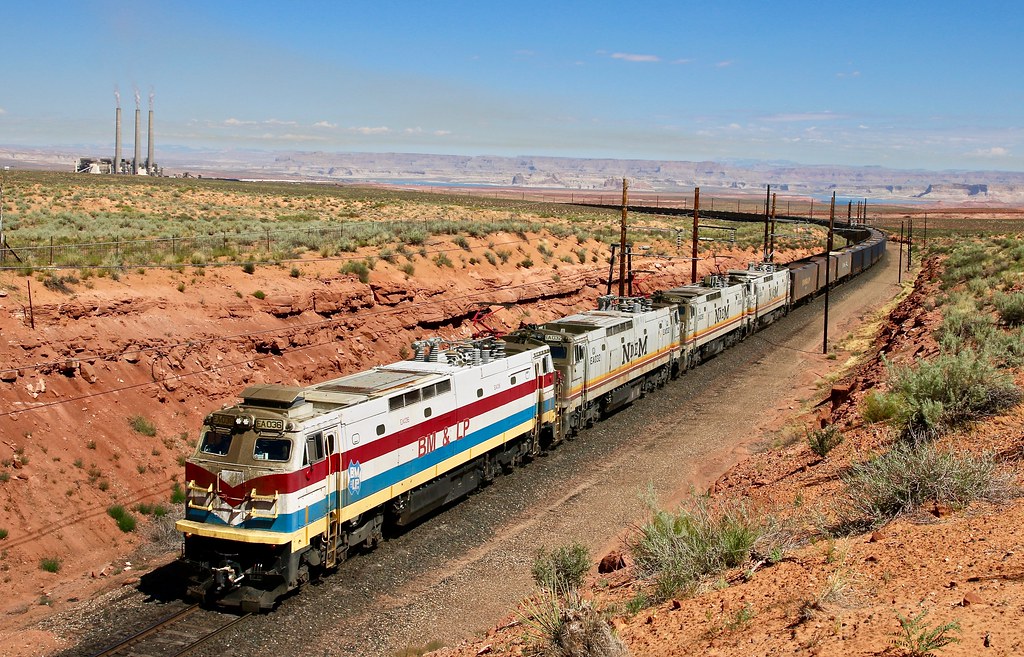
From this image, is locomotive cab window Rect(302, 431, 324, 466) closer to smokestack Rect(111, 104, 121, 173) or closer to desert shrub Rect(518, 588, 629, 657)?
desert shrub Rect(518, 588, 629, 657)

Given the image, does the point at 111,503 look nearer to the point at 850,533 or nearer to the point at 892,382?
the point at 850,533

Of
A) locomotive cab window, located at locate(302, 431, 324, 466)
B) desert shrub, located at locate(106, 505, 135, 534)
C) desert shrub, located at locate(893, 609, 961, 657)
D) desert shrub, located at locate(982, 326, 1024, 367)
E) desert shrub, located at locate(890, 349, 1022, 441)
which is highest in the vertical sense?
desert shrub, located at locate(982, 326, 1024, 367)

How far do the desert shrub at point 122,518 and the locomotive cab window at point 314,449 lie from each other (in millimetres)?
8970

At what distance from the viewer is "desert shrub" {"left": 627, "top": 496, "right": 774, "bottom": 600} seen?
1298 centimetres

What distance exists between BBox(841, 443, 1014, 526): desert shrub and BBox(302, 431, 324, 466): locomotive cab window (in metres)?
10.0

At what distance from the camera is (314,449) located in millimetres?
17656

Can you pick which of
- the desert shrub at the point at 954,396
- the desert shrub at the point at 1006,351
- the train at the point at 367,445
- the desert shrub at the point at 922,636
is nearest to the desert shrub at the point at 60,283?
the train at the point at 367,445

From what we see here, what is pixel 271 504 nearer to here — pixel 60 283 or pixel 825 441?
pixel 825 441

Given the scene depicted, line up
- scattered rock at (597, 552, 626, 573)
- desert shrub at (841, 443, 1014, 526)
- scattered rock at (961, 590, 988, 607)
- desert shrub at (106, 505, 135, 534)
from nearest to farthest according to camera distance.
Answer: scattered rock at (961, 590, 988, 607), desert shrub at (841, 443, 1014, 526), scattered rock at (597, 552, 626, 573), desert shrub at (106, 505, 135, 534)

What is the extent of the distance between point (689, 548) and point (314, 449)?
7.93 m

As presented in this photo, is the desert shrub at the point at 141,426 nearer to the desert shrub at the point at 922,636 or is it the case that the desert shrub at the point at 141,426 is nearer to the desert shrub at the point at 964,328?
the desert shrub at the point at 922,636

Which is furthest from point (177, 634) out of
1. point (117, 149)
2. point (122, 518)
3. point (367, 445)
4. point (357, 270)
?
point (117, 149)

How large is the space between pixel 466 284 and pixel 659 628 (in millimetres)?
→ 39642

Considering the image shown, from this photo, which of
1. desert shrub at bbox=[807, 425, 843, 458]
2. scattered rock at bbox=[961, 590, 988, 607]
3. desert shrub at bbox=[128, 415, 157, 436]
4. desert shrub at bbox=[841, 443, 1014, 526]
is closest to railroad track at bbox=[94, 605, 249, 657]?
desert shrub at bbox=[128, 415, 157, 436]
